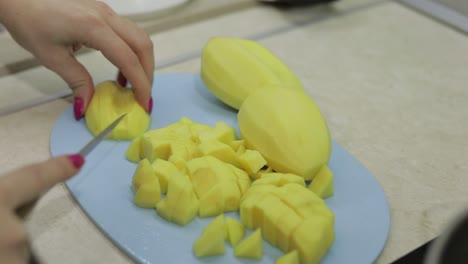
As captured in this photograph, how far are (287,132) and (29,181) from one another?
1.31ft

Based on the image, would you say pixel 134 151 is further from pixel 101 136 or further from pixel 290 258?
pixel 290 258

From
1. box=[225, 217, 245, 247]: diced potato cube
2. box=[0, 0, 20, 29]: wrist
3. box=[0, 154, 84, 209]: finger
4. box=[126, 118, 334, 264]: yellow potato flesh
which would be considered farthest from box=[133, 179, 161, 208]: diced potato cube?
box=[0, 0, 20, 29]: wrist

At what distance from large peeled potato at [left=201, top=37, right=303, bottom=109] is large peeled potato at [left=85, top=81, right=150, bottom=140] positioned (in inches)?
5.3

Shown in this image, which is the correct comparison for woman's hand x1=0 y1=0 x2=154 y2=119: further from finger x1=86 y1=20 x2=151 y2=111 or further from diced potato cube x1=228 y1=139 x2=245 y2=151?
diced potato cube x1=228 y1=139 x2=245 y2=151

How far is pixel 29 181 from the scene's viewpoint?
1.75 ft

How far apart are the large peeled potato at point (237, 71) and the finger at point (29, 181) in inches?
17.3

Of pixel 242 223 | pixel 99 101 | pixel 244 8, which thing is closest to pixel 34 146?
pixel 99 101

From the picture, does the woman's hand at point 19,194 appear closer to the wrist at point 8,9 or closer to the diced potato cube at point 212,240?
the diced potato cube at point 212,240

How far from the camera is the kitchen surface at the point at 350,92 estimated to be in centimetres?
82

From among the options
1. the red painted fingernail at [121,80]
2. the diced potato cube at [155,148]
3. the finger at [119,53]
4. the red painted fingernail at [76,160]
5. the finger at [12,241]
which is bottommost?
the diced potato cube at [155,148]

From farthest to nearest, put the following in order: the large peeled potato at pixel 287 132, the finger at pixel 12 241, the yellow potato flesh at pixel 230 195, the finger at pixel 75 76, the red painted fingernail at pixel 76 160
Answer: the finger at pixel 75 76, the large peeled potato at pixel 287 132, the yellow potato flesh at pixel 230 195, the red painted fingernail at pixel 76 160, the finger at pixel 12 241

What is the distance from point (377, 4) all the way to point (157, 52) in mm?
603

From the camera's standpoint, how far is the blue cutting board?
0.75 meters

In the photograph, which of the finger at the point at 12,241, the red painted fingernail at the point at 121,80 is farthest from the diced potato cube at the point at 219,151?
the finger at the point at 12,241
